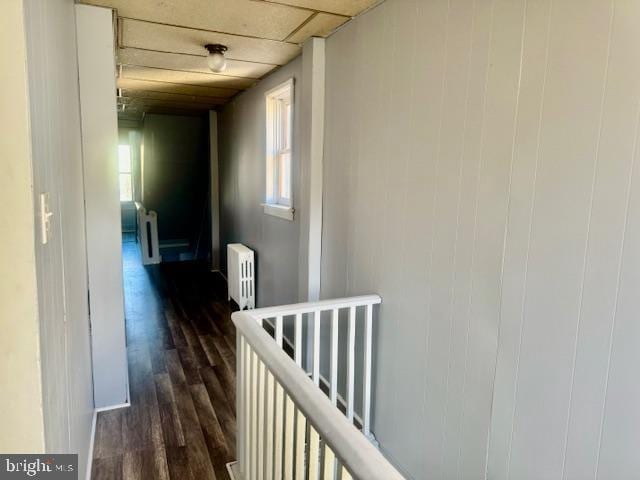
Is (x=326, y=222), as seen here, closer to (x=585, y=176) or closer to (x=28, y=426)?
(x=585, y=176)

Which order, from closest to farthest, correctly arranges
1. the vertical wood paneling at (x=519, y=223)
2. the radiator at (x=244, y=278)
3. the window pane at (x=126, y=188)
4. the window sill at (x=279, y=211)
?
the vertical wood paneling at (x=519, y=223)
the window sill at (x=279, y=211)
the radiator at (x=244, y=278)
the window pane at (x=126, y=188)

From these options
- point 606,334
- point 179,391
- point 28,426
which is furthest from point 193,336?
point 606,334

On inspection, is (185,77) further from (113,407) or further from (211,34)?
(113,407)

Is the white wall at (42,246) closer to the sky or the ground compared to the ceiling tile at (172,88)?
closer to the ground

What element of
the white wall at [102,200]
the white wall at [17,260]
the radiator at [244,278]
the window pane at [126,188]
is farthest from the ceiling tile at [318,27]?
the window pane at [126,188]

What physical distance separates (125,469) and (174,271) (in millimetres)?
4470

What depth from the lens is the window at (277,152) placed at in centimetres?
384

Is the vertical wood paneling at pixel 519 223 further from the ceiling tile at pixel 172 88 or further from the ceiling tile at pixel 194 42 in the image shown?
the ceiling tile at pixel 172 88

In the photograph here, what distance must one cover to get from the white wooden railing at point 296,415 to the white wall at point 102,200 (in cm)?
113

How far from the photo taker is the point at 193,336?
12.8 ft

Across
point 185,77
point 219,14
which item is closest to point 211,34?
point 219,14

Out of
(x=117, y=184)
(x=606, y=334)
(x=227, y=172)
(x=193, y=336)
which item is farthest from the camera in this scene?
(x=227, y=172)

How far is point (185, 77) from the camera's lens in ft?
13.1

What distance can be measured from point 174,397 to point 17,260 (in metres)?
2.23
